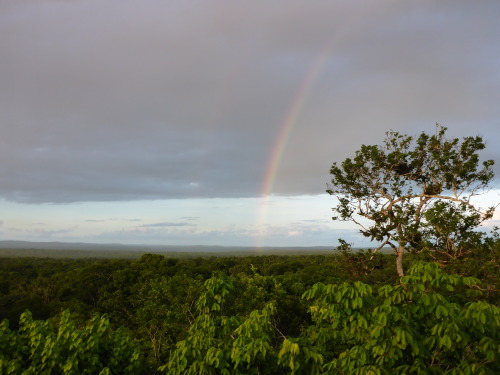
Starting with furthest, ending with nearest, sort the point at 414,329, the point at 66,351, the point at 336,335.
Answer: the point at 66,351 → the point at 336,335 → the point at 414,329

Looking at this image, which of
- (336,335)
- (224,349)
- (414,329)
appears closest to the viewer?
(414,329)

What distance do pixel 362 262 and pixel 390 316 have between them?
15196 millimetres

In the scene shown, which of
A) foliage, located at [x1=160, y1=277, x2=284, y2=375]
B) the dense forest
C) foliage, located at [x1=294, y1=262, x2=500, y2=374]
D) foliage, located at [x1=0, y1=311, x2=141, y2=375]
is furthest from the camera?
foliage, located at [x1=0, y1=311, x2=141, y2=375]

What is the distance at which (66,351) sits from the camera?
8852mm

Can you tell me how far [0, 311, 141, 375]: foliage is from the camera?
8.45m

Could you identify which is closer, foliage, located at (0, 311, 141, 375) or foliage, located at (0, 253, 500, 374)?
foliage, located at (0, 253, 500, 374)

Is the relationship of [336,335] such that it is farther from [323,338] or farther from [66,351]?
[66,351]

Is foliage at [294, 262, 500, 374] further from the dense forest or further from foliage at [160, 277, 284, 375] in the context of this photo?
foliage at [160, 277, 284, 375]

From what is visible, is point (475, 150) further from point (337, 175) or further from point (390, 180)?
point (337, 175)

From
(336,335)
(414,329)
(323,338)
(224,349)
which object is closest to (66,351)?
(224,349)

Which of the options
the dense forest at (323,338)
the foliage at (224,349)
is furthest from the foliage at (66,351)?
the foliage at (224,349)

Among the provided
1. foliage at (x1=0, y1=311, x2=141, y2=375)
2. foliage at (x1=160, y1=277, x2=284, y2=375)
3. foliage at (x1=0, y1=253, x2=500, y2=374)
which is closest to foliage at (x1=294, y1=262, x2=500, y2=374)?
foliage at (x1=0, y1=253, x2=500, y2=374)

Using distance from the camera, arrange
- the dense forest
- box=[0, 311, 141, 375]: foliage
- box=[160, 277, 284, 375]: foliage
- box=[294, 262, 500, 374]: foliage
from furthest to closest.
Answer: box=[0, 311, 141, 375]: foliage, box=[160, 277, 284, 375]: foliage, the dense forest, box=[294, 262, 500, 374]: foliage

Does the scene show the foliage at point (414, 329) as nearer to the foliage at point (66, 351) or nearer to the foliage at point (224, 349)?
the foliage at point (224, 349)
